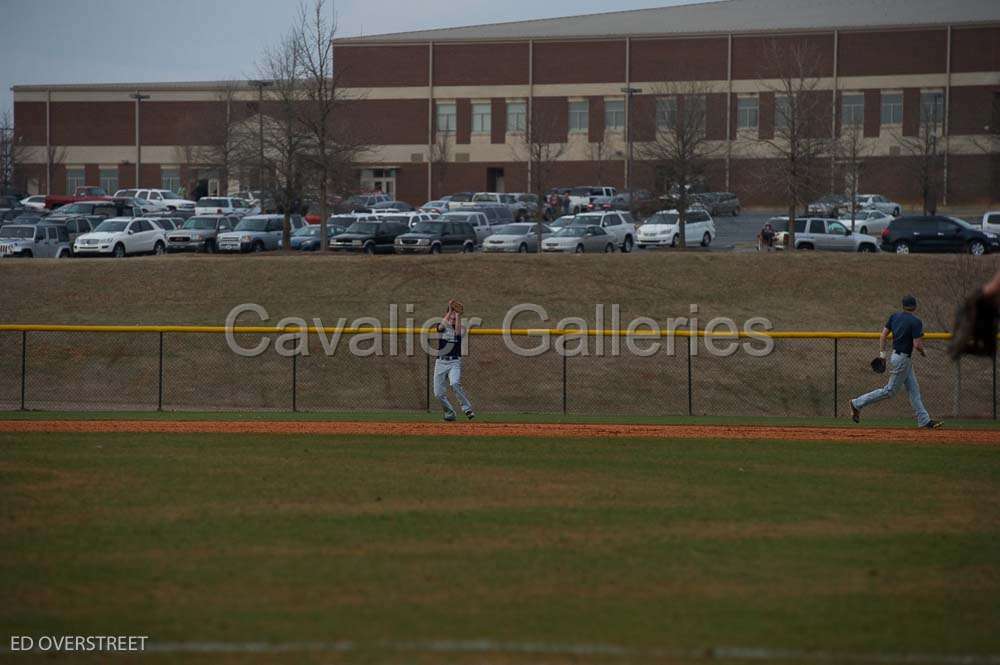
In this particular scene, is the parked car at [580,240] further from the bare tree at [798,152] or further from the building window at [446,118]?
the building window at [446,118]

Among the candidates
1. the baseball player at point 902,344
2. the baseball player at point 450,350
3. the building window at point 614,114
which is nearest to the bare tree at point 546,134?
the building window at point 614,114

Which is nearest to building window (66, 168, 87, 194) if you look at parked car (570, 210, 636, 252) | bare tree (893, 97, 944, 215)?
parked car (570, 210, 636, 252)

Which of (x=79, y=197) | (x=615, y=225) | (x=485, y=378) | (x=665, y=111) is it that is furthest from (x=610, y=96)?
(x=485, y=378)

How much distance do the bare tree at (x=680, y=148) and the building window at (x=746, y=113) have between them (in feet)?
28.4

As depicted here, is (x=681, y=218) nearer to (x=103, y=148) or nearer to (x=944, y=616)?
(x=944, y=616)

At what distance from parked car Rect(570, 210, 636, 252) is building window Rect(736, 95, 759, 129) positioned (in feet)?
77.0

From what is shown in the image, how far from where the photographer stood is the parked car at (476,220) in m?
48.1

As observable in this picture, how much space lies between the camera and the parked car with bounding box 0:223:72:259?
146ft

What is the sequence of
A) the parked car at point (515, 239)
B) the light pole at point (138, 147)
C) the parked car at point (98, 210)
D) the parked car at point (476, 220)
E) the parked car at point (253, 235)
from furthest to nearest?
the light pole at point (138, 147) → the parked car at point (98, 210) → the parked car at point (476, 220) → the parked car at point (253, 235) → the parked car at point (515, 239)

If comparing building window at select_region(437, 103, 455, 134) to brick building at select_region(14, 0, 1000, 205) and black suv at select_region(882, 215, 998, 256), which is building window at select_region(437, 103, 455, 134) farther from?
black suv at select_region(882, 215, 998, 256)

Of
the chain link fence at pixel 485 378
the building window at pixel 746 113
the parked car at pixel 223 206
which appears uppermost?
the building window at pixel 746 113

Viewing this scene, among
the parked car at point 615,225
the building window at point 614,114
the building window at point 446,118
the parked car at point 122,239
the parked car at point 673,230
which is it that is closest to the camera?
the parked car at point 122,239

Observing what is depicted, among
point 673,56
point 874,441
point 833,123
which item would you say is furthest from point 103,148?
point 874,441

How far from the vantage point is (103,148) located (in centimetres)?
8338
